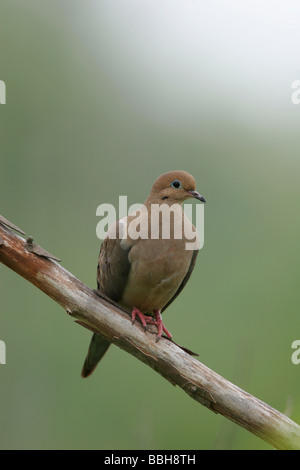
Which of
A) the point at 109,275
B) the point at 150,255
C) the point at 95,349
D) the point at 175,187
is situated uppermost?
the point at 175,187

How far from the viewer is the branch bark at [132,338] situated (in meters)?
2.60

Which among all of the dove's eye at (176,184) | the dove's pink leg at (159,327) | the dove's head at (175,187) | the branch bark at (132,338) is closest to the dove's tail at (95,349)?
the dove's pink leg at (159,327)

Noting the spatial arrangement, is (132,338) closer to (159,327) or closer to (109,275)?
(159,327)

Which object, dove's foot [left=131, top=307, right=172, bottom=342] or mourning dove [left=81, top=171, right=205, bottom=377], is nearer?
dove's foot [left=131, top=307, right=172, bottom=342]

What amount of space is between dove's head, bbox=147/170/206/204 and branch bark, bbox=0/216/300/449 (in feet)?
2.68

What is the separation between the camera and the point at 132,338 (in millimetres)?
2832

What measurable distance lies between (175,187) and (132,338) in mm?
992

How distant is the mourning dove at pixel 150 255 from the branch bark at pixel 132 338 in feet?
0.86

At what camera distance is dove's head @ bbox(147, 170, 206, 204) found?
3.38 metres

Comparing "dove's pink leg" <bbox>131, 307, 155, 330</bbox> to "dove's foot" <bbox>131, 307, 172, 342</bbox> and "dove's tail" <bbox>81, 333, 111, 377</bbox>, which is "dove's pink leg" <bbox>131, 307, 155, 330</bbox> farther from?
"dove's tail" <bbox>81, 333, 111, 377</bbox>

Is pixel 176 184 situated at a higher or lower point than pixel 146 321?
higher
